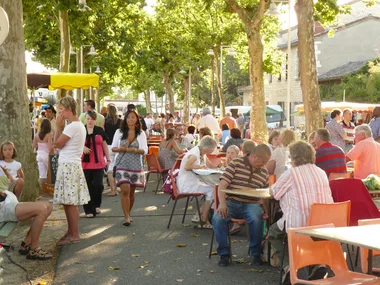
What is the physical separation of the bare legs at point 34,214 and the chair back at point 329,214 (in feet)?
10.1

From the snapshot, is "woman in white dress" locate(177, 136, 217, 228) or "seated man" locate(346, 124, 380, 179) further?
"seated man" locate(346, 124, 380, 179)

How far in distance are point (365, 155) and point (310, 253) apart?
19.0 ft

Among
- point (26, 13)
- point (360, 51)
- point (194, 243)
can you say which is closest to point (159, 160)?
point (194, 243)

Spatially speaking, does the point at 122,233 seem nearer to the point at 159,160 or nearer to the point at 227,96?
the point at 159,160

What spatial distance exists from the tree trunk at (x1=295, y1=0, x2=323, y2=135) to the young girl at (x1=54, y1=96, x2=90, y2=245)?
9430 millimetres

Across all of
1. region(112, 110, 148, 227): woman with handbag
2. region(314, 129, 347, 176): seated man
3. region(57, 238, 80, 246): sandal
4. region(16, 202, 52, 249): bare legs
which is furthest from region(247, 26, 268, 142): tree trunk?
region(16, 202, 52, 249): bare legs

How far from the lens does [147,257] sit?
29.1ft

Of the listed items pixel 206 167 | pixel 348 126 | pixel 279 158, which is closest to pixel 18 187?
pixel 206 167

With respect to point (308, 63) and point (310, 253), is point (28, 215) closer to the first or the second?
point (310, 253)

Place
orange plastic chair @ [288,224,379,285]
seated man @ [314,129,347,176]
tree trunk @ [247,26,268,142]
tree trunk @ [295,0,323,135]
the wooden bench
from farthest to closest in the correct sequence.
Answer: tree trunk @ [247,26,268,142] → tree trunk @ [295,0,323,135] → seated man @ [314,129,347,176] → the wooden bench → orange plastic chair @ [288,224,379,285]

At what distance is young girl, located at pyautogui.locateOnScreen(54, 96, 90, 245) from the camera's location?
9.29 m

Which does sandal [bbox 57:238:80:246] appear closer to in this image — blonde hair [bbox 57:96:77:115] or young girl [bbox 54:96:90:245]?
young girl [bbox 54:96:90:245]

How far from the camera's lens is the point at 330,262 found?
19.5 ft

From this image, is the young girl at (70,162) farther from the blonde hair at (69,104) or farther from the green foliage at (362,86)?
the green foliage at (362,86)
